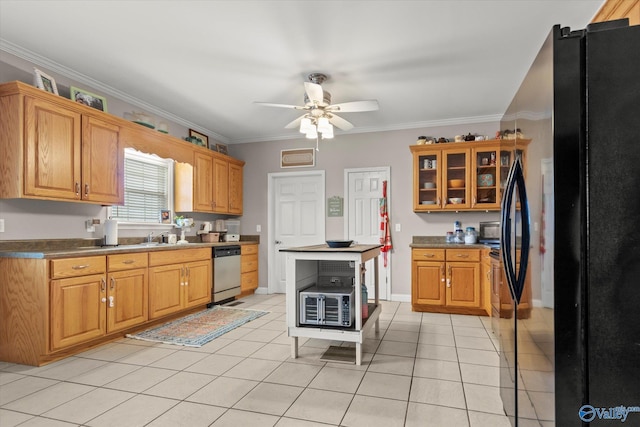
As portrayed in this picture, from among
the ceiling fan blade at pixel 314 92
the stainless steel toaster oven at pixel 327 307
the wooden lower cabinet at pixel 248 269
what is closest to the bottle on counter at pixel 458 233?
the stainless steel toaster oven at pixel 327 307

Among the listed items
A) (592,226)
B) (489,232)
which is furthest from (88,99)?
(489,232)

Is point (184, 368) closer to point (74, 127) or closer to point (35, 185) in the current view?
point (35, 185)

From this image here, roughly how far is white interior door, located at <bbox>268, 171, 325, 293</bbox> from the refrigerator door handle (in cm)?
421

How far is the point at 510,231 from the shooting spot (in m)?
1.75

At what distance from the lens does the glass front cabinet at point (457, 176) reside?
4.84m

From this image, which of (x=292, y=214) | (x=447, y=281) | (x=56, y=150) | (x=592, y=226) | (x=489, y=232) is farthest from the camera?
(x=292, y=214)

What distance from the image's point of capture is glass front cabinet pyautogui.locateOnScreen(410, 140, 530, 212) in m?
4.84

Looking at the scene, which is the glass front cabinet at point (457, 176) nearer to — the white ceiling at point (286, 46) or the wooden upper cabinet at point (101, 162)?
the white ceiling at point (286, 46)

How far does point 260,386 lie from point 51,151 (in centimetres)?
278

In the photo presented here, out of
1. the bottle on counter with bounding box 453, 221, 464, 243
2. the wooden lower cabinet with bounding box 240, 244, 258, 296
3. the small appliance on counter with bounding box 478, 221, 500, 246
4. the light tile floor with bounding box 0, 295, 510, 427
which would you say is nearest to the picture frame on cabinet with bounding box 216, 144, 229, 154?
the wooden lower cabinet with bounding box 240, 244, 258, 296

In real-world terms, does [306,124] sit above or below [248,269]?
above

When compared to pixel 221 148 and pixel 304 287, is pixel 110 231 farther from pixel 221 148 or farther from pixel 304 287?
pixel 221 148

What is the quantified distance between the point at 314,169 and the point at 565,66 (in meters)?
4.82

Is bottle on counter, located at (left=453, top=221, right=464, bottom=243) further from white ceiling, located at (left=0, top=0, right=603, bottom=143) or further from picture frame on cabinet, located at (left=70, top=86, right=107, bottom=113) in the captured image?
picture frame on cabinet, located at (left=70, top=86, right=107, bottom=113)
